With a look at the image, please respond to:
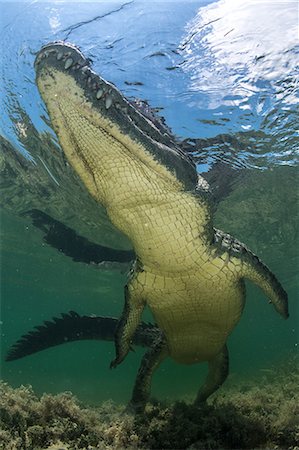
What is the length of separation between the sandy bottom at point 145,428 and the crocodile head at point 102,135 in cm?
241

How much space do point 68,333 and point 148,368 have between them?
5.64ft

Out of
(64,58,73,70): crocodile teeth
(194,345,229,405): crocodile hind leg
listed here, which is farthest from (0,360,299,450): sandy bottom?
(64,58,73,70): crocodile teeth

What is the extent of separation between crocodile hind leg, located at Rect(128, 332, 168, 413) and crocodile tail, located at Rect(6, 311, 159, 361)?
674 millimetres

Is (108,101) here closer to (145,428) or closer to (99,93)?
(99,93)

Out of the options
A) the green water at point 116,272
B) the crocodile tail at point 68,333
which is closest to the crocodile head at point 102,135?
the crocodile tail at point 68,333

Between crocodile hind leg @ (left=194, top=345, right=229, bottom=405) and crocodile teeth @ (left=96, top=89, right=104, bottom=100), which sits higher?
crocodile teeth @ (left=96, top=89, right=104, bottom=100)

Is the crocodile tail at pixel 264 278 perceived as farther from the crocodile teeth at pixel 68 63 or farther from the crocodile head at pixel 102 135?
the crocodile teeth at pixel 68 63

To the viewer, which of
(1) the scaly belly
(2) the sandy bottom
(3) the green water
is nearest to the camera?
(2) the sandy bottom

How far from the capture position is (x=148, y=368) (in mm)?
6938

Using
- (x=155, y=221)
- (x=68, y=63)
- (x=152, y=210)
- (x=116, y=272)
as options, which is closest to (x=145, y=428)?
(x=155, y=221)

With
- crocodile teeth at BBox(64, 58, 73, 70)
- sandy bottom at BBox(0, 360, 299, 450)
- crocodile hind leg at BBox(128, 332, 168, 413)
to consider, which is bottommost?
crocodile hind leg at BBox(128, 332, 168, 413)

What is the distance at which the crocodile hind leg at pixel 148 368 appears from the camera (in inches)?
262

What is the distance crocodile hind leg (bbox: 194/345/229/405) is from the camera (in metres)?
7.14

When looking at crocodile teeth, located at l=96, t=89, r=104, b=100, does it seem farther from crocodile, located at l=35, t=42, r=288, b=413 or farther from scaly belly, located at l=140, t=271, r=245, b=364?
scaly belly, located at l=140, t=271, r=245, b=364
